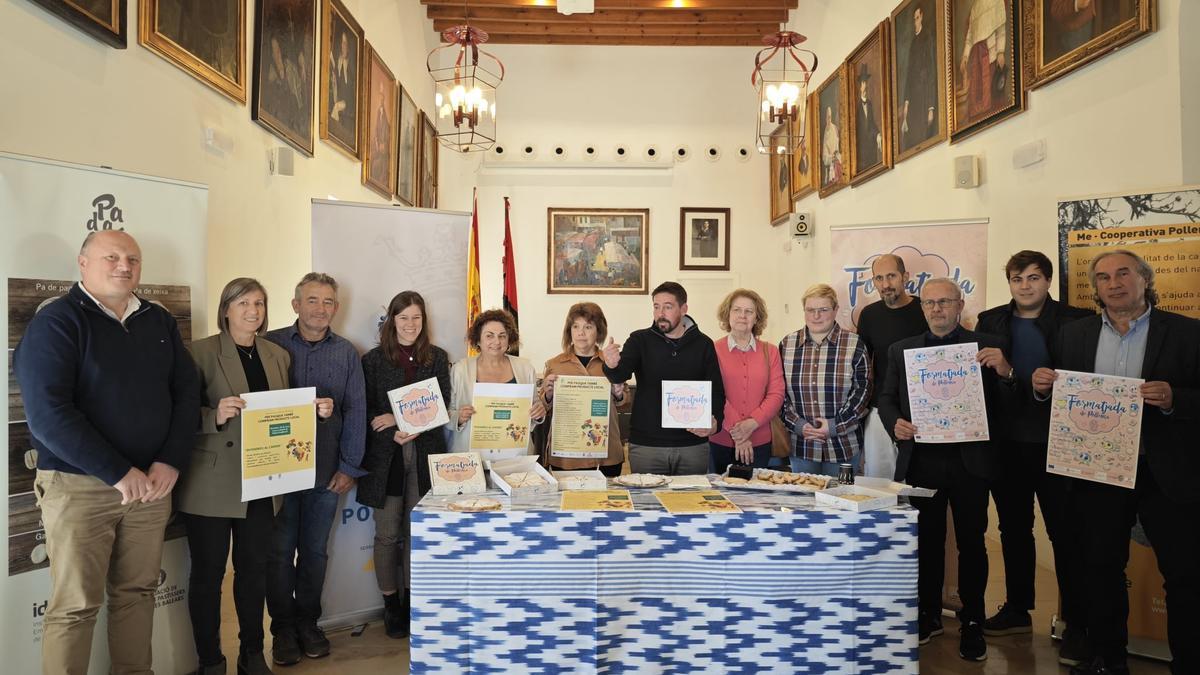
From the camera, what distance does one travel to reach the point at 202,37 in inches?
150

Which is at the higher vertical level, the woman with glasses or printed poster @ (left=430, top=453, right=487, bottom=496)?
the woman with glasses

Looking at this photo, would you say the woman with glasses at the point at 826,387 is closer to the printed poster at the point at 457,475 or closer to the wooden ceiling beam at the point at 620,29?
the printed poster at the point at 457,475

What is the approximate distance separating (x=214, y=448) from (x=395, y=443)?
0.82m

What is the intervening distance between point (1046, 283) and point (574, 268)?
658cm

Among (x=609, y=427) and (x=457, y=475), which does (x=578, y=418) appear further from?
(x=457, y=475)

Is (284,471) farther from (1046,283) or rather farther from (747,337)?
(1046,283)

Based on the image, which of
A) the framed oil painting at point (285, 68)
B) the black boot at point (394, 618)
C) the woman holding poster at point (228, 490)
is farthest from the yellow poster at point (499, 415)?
the framed oil painting at point (285, 68)

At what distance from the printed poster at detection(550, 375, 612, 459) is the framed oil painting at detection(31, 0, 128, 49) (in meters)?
2.46

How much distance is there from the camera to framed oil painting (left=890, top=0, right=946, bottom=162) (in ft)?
17.5

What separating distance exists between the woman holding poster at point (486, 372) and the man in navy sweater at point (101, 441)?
1.25 meters

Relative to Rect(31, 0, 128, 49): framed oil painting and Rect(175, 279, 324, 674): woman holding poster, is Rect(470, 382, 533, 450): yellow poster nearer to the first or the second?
Rect(175, 279, 324, 674): woman holding poster

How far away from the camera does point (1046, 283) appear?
11.0 ft

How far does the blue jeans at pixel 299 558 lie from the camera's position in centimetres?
324

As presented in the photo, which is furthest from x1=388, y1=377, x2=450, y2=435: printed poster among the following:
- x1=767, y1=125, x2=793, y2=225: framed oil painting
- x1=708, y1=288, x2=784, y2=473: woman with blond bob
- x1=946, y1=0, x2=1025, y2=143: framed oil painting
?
x1=767, y1=125, x2=793, y2=225: framed oil painting
